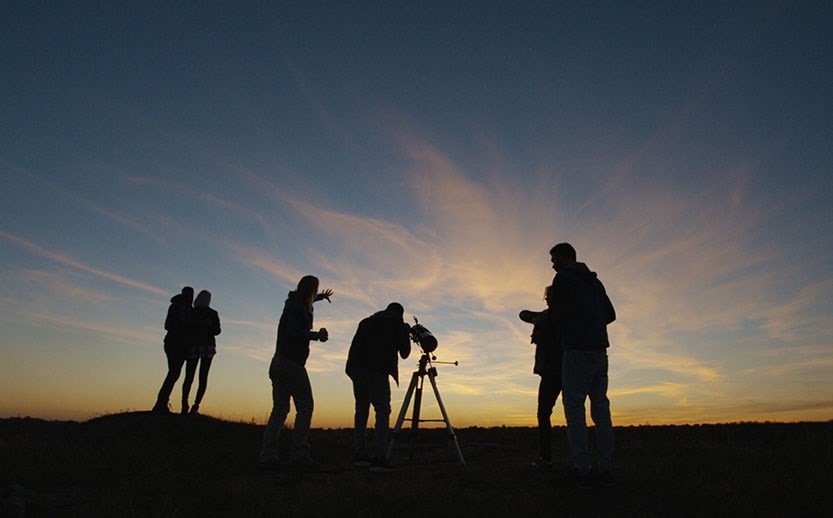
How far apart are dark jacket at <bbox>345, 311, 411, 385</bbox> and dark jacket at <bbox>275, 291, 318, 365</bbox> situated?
2.66 ft

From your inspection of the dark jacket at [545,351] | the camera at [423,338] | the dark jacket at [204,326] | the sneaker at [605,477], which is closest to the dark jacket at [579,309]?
the dark jacket at [545,351]

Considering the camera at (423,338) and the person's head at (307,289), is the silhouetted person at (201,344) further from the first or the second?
the camera at (423,338)

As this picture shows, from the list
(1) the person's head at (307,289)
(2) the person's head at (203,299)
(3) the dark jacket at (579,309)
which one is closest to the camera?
(3) the dark jacket at (579,309)

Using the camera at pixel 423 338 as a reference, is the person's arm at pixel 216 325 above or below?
above

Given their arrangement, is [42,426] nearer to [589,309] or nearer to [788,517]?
[589,309]

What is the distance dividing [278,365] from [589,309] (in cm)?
465

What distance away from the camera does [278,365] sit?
8.17 metres

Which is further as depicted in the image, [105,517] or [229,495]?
[229,495]

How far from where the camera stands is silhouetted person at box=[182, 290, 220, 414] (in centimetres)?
1072

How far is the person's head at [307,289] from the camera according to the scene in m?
8.44

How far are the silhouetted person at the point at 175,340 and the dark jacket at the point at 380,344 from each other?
3.89 m

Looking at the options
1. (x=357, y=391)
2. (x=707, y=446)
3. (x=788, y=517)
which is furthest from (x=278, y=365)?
(x=707, y=446)

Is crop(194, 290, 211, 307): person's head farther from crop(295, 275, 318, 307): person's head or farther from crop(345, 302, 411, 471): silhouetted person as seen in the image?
crop(345, 302, 411, 471): silhouetted person

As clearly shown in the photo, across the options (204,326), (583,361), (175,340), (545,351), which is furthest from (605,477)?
(175,340)
